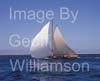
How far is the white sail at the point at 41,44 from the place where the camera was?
2.52m

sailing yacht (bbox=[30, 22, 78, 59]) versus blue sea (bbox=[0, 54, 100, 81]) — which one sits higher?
sailing yacht (bbox=[30, 22, 78, 59])

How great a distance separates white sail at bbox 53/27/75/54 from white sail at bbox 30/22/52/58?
1.9 inches

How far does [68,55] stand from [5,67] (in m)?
0.38

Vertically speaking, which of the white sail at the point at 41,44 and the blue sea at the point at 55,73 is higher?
the white sail at the point at 41,44

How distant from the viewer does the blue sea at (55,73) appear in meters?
2.50

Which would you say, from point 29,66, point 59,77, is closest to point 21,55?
point 29,66

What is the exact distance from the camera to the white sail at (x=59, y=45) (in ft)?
8.32

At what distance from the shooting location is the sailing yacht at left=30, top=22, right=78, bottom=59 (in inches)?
99.6

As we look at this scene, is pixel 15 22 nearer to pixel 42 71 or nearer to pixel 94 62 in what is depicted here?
pixel 42 71

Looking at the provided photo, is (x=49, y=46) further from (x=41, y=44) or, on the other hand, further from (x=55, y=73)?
(x=55, y=73)

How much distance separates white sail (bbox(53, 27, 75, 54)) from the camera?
2536mm

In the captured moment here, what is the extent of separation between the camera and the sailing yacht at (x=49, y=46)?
99.6 inches

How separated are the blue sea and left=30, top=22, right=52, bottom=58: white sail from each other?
8 cm

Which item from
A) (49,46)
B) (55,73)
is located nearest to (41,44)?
(49,46)
